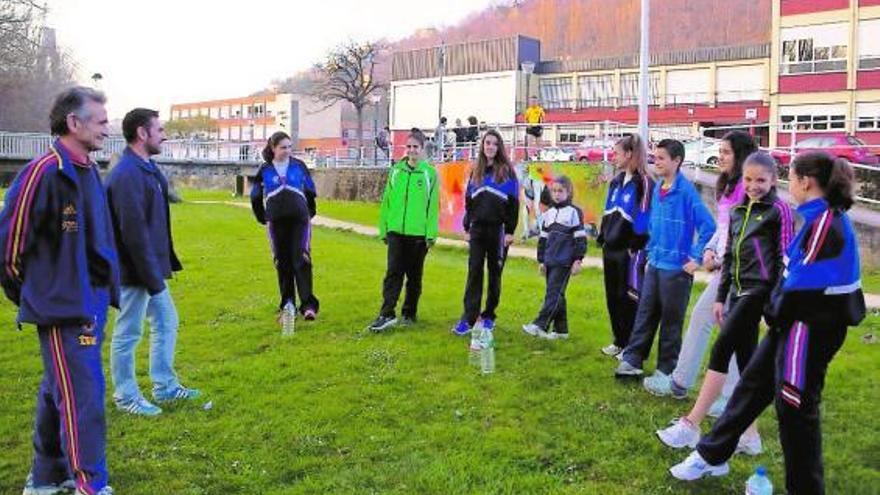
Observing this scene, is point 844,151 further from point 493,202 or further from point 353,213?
point 493,202

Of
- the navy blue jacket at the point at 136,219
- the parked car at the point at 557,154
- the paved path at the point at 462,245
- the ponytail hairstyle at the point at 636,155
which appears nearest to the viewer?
the navy blue jacket at the point at 136,219

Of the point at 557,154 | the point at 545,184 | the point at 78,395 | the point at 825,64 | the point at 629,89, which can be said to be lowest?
the point at 78,395

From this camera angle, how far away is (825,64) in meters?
45.5

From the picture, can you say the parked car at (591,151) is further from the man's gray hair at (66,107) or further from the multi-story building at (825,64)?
the man's gray hair at (66,107)

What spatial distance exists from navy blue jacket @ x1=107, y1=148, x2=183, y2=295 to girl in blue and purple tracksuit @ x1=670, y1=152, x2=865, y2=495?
392cm

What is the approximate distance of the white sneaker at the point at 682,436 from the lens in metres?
5.30

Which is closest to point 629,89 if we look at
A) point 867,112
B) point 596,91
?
point 596,91

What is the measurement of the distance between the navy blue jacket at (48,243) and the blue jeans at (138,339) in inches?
58.2

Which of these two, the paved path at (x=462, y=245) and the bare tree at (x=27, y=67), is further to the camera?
the bare tree at (x=27, y=67)

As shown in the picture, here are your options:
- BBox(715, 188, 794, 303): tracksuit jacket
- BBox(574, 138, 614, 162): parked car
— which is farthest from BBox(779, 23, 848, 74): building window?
BBox(715, 188, 794, 303): tracksuit jacket

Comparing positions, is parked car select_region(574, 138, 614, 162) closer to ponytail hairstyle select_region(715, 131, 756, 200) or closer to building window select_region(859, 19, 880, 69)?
ponytail hairstyle select_region(715, 131, 756, 200)

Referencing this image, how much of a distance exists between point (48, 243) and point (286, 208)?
4.70m

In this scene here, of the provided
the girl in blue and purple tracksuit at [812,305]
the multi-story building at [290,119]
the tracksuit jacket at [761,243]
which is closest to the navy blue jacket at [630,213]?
the tracksuit jacket at [761,243]

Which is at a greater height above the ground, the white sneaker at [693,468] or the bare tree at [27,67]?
the bare tree at [27,67]
